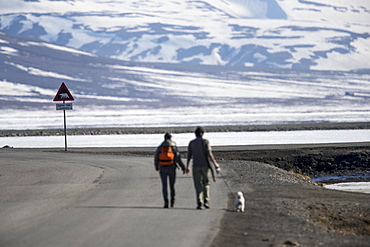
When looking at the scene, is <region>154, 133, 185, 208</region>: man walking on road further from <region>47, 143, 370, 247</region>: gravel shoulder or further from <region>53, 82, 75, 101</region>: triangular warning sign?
<region>53, 82, 75, 101</region>: triangular warning sign

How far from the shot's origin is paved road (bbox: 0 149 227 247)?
1254 centimetres

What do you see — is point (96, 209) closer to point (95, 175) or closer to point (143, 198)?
point (143, 198)

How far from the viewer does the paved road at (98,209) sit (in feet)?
41.1

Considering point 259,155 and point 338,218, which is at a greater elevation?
point 338,218

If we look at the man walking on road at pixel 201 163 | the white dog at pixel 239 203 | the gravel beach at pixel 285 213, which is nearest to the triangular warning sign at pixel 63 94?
the gravel beach at pixel 285 213

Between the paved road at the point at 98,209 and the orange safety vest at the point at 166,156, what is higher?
the orange safety vest at the point at 166,156

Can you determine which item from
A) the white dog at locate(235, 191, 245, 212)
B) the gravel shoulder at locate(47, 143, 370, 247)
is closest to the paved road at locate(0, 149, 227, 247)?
the white dog at locate(235, 191, 245, 212)

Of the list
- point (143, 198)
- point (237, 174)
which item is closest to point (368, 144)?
point (237, 174)

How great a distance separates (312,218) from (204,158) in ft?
7.05

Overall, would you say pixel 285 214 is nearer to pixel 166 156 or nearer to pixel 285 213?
pixel 285 213

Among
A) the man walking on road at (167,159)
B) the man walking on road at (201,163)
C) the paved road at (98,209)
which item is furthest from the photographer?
the man walking on road at (167,159)

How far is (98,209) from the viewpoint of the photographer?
628 inches

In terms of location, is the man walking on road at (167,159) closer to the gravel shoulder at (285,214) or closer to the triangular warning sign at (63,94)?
the gravel shoulder at (285,214)

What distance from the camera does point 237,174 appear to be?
24.5 metres
